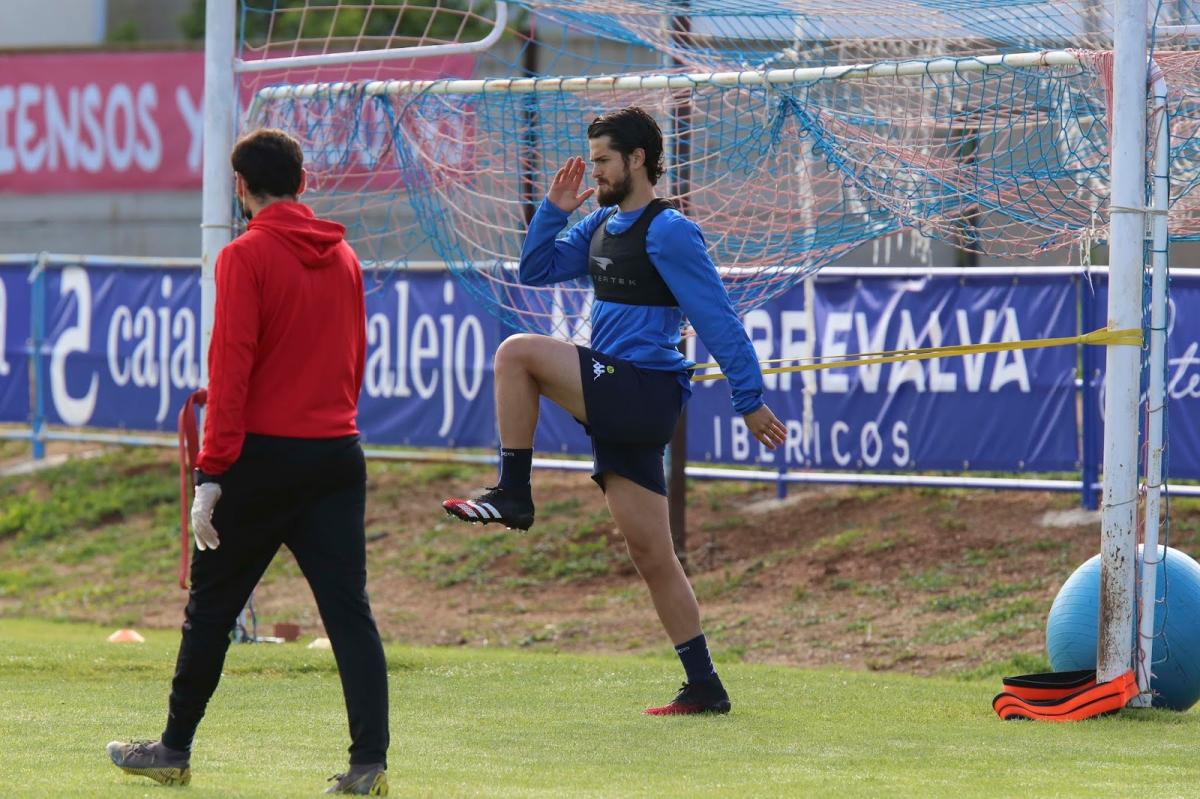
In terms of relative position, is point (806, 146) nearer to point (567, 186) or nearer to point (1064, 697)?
point (567, 186)

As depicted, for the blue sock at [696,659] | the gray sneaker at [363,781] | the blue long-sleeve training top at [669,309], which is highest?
the blue long-sleeve training top at [669,309]

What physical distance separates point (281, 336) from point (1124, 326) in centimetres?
357

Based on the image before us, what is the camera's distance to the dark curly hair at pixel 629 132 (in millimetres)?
6605

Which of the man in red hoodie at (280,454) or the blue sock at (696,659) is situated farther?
the blue sock at (696,659)

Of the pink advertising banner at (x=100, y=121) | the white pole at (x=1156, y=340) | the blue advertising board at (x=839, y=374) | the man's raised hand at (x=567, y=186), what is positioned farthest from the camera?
the pink advertising banner at (x=100, y=121)

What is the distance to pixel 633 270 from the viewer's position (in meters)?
6.58

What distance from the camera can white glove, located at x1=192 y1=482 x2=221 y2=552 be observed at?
5.10 metres

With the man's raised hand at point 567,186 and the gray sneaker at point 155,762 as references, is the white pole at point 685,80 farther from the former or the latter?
the gray sneaker at point 155,762

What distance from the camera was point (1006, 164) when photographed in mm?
9117

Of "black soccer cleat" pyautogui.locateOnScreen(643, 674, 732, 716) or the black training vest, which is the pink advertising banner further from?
"black soccer cleat" pyautogui.locateOnScreen(643, 674, 732, 716)

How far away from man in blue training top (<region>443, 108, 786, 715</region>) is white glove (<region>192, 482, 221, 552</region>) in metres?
1.33

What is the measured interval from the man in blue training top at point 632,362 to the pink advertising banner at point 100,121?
14.8 m

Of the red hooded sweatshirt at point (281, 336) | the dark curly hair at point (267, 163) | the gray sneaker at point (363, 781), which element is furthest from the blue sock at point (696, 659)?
the dark curly hair at point (267, 163)

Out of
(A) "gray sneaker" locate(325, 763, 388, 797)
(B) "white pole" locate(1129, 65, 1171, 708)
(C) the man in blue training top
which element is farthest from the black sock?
(B) "white pole" locate(1129, 65, 1171, 708)
